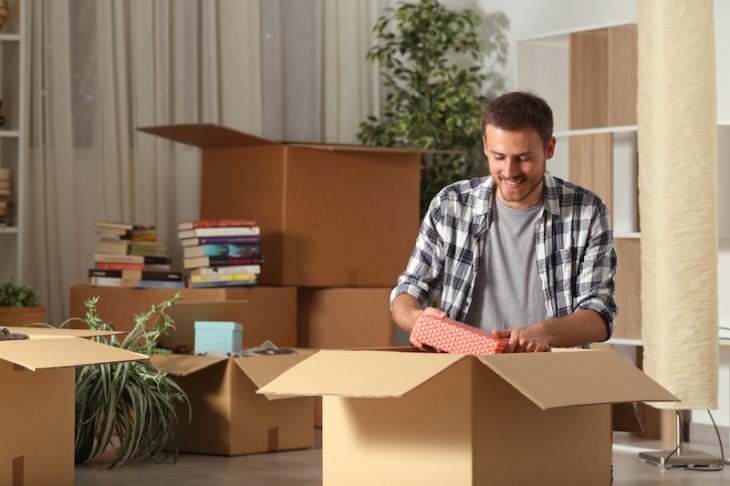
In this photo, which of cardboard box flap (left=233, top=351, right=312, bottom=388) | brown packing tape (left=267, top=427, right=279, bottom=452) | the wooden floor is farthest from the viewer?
brown packing tape (left=267, top=427, right=279, bottom=452)

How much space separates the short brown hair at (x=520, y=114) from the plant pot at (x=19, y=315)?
2294mm

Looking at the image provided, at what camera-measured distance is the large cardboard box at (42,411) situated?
238 cm

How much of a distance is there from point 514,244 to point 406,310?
0.27m

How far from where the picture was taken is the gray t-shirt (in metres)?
2.25

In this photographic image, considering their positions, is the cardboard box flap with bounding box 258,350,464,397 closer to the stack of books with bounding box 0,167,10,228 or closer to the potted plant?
the potted plant

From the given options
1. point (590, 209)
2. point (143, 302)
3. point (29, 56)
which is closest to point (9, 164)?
point (29, 56)

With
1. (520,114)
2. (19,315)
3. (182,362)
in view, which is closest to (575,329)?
(520,114)

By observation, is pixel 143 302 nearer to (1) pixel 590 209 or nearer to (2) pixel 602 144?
(2) pixel 602 144

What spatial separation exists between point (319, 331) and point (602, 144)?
4.15ft

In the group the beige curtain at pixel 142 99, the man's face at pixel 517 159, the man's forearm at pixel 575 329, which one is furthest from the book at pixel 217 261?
the man's forearm at pixel 575 329

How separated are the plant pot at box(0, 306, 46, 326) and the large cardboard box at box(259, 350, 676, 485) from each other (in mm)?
2496

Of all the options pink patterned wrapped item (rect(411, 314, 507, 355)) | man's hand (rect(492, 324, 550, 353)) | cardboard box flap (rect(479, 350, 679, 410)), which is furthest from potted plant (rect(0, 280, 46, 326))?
cardboard box flap (rect(479, 350, 679, 410))

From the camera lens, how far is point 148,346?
3.39 metres

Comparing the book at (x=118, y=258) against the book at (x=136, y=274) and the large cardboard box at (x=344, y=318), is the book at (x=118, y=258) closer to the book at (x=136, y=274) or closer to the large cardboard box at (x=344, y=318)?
the book at (x=136, y=274)
